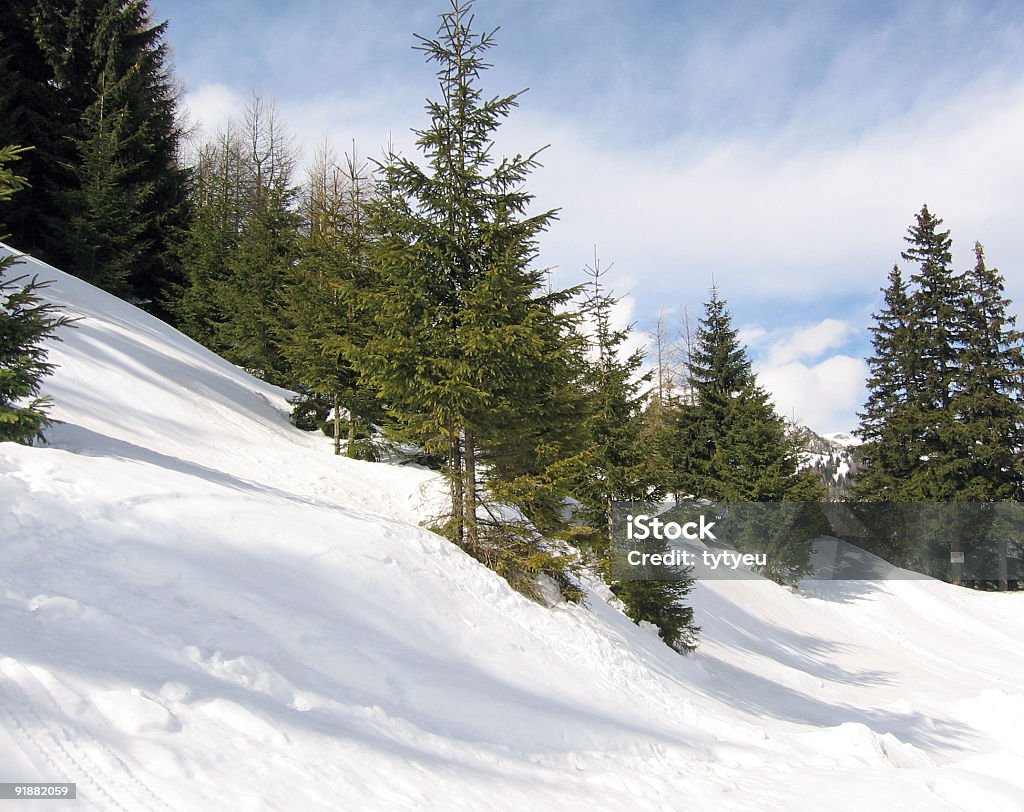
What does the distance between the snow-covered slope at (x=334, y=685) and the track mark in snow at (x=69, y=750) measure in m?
0.01

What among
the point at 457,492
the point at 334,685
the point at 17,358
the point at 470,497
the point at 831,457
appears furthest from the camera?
the point at 831,457

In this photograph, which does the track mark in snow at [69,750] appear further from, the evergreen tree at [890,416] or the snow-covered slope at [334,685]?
the evergreen tree at [890,416]

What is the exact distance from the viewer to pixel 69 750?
10.2 ft

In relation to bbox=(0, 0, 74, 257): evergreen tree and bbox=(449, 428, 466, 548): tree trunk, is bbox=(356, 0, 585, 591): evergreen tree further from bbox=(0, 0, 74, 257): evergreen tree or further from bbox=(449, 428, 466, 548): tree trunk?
bbox=(0, 0, 74, 257): evergreen tree

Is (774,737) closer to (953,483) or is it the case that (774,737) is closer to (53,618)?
(53,618)

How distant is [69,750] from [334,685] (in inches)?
80.1

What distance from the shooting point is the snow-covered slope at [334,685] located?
→ 136 inches

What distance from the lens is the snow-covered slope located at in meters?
3.47

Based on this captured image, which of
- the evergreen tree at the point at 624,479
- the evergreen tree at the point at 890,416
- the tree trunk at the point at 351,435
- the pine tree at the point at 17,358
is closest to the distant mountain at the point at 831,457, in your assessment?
the evergreen tree at the point at 890,416

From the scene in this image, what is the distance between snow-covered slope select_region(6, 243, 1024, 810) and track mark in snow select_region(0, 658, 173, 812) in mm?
11

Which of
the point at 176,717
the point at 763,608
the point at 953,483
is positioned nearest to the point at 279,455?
the point at 176,717

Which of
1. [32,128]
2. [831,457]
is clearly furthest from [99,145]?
[831,457]

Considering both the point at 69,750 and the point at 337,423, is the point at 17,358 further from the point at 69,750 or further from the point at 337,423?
the point at 337,423

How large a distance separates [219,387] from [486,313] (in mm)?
10981
